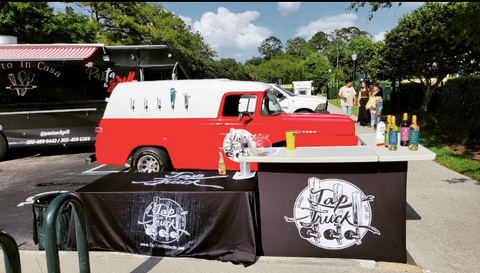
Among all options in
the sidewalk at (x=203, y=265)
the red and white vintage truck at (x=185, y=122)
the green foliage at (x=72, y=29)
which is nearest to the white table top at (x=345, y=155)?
the sidewalk at (x=203, y=265)

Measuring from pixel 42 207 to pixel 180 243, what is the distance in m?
1.85

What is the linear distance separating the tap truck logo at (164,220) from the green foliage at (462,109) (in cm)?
1070

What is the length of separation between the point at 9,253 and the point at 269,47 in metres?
165

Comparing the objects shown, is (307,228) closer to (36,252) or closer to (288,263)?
(288,263)

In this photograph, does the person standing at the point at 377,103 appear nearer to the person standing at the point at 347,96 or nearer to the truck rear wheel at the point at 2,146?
the person standing at the point at 347,96

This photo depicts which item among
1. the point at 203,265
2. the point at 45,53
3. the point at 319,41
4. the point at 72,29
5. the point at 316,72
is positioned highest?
the point at 319,41

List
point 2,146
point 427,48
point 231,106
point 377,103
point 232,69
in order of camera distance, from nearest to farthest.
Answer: point 231,106 → point 2,146 → point 377,103 → point 427,48 → point 232,69

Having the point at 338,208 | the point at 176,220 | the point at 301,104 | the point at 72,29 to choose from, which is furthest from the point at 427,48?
the point at 72,29

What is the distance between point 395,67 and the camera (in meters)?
17.7

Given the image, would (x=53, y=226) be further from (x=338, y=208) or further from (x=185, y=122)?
(x=185, y=122)

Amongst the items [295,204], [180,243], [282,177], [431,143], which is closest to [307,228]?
[295,204]

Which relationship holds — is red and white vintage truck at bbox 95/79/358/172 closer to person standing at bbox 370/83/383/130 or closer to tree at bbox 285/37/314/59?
person standing at bbox 370/83/383/130

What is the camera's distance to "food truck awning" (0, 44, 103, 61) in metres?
9.83

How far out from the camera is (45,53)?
10.1m
